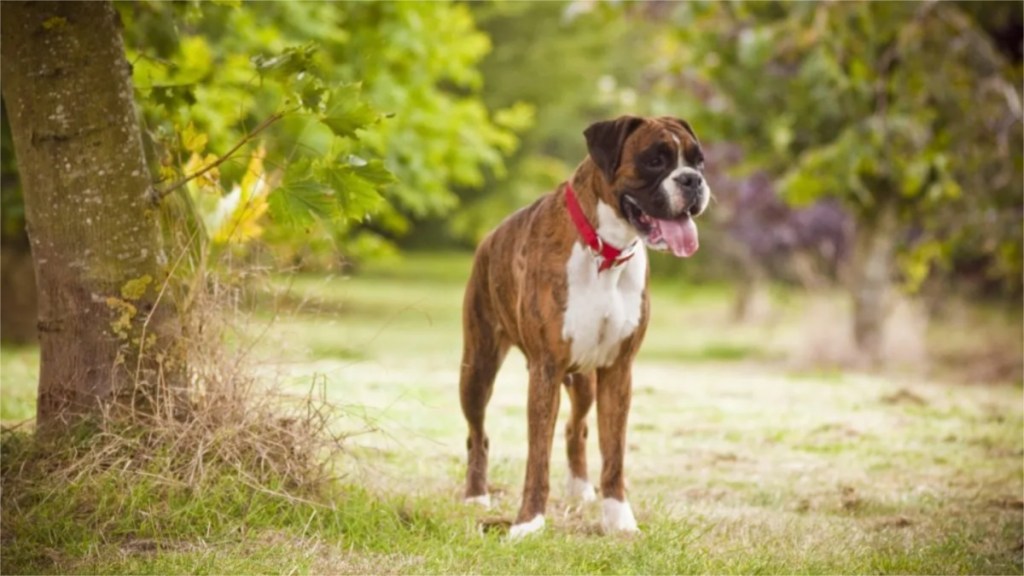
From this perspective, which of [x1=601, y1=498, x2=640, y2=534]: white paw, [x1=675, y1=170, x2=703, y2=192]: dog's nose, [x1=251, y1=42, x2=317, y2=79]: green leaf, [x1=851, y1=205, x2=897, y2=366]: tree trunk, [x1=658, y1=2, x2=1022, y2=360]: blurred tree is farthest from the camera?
[x1=851, y1=205, x2=897, y2=366]: tree trunk

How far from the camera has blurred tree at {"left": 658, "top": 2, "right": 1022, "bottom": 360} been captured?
33.5 feet

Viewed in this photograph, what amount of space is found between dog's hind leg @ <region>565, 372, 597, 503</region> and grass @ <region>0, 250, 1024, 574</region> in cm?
15

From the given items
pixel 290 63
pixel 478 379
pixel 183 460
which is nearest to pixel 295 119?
pixel 290 63

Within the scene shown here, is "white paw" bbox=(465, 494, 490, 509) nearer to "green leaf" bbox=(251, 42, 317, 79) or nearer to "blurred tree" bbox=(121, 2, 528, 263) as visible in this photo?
"blurred tree" bbox=(121, 2, 528, 263)

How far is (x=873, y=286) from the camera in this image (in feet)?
44.1

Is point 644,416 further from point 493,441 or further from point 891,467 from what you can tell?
point 891,467

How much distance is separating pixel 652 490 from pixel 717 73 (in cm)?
725

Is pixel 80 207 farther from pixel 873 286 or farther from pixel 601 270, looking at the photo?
pixel 873 286

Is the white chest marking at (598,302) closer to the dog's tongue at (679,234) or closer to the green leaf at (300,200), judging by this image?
the dog's tongue at (679,234)

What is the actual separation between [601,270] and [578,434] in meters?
1.06

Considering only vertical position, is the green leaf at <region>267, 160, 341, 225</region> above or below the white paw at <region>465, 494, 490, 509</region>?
above

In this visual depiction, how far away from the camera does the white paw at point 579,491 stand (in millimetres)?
5559

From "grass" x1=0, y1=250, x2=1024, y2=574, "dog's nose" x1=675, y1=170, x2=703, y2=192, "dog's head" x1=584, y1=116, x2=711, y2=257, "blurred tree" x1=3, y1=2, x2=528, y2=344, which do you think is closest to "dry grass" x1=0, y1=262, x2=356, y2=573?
"grass" x1=0, y1=250, x2=1024, y2=574

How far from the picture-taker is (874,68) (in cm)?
1103
